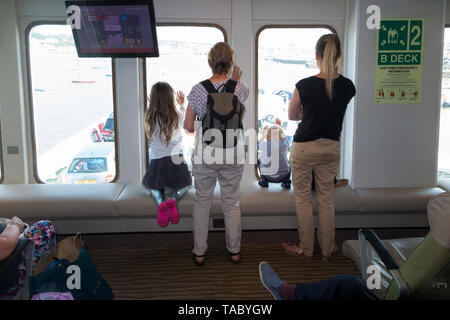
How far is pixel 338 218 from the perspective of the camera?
13.8 ft

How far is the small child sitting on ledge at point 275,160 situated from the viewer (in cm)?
423

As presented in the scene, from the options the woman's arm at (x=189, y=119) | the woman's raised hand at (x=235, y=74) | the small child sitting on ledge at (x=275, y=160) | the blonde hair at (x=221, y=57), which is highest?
the blonde hair at (x=221, y=57)

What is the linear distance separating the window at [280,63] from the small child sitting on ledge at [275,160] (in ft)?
1.29

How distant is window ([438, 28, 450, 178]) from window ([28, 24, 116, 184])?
12.7 feet

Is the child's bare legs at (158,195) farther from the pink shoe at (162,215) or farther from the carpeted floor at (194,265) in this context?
the carpeted floor at (194,265)

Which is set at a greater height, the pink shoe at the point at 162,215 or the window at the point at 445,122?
the window at the point at 445,122

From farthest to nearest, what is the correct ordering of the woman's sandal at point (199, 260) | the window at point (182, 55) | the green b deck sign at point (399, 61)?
the window at point (182, 55)
the green b deck sign at point (399, 61)
the woman's sandal at point (199, 260)

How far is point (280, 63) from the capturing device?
4.56m

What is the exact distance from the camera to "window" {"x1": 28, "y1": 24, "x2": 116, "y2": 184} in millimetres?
4527

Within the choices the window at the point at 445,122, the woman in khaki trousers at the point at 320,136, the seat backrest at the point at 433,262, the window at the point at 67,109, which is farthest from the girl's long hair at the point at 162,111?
the window at the point at 445,122

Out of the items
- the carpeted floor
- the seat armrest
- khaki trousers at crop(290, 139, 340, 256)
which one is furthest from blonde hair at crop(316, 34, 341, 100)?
the carpeted floor

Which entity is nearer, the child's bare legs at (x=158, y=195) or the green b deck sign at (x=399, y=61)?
the child's bare legs at (x=158, y=195)

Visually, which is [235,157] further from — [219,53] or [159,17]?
[159,17]

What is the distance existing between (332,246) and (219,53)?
1.99m
